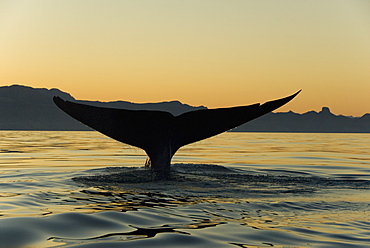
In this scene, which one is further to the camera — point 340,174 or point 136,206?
point 340,174

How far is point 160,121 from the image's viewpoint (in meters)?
6.84

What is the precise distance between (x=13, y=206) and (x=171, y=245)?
7.91 feet

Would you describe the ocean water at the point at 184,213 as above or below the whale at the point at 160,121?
below

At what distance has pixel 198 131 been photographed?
6.88m

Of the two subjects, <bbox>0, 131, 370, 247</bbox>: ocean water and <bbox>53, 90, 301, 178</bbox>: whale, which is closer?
<bbox>0, 131, 370, 247</bbox>: ocean water

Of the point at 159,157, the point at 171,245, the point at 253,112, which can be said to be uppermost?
the point at 253,112

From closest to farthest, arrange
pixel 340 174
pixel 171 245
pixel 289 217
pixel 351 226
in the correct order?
1. pixel 171 245
2. pixel 351 226
3. pixel 289 217
4. pixel 340 174

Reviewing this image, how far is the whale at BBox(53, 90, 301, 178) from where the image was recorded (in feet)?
21.1

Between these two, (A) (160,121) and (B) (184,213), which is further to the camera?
(A) (160,121)

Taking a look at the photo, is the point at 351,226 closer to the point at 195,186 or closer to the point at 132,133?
the point at 195,186

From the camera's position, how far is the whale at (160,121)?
6.42 m

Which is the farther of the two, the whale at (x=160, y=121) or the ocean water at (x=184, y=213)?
the whale at (x=160, y=121)

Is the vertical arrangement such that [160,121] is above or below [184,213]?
above

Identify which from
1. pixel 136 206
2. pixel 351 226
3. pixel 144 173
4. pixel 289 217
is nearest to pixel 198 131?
pixel 144 173
